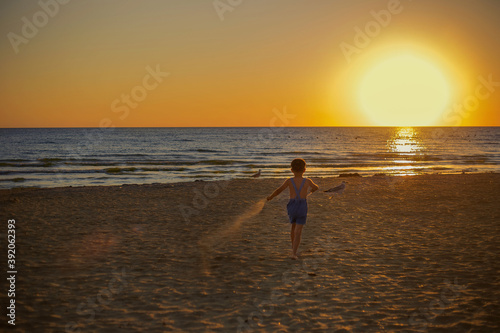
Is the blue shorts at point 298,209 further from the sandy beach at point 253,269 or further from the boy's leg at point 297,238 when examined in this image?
the sandy beach at point 253,269

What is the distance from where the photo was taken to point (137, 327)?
199 inches

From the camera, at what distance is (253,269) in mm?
7414

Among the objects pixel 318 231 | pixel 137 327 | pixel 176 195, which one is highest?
pixel 176 195

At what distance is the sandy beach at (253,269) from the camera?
5332 mm

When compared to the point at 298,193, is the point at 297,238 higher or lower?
lower

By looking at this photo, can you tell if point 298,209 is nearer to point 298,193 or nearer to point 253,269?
point 298,193

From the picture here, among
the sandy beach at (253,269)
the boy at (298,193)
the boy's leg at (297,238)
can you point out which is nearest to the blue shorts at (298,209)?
the boy at (298,193)

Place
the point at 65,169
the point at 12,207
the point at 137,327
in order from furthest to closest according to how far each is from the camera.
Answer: the point at 65,169 → the point at 12,207 → the point at 137,327

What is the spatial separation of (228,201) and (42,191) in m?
9.53

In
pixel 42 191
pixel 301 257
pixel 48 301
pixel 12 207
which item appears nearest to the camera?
pixel 48 301

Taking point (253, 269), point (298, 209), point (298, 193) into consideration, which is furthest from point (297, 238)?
point (253, 269)

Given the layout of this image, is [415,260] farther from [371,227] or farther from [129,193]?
[129,193]

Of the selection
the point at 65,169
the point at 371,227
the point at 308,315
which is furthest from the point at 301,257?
the point at 65,169

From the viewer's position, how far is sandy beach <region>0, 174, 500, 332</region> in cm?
533
